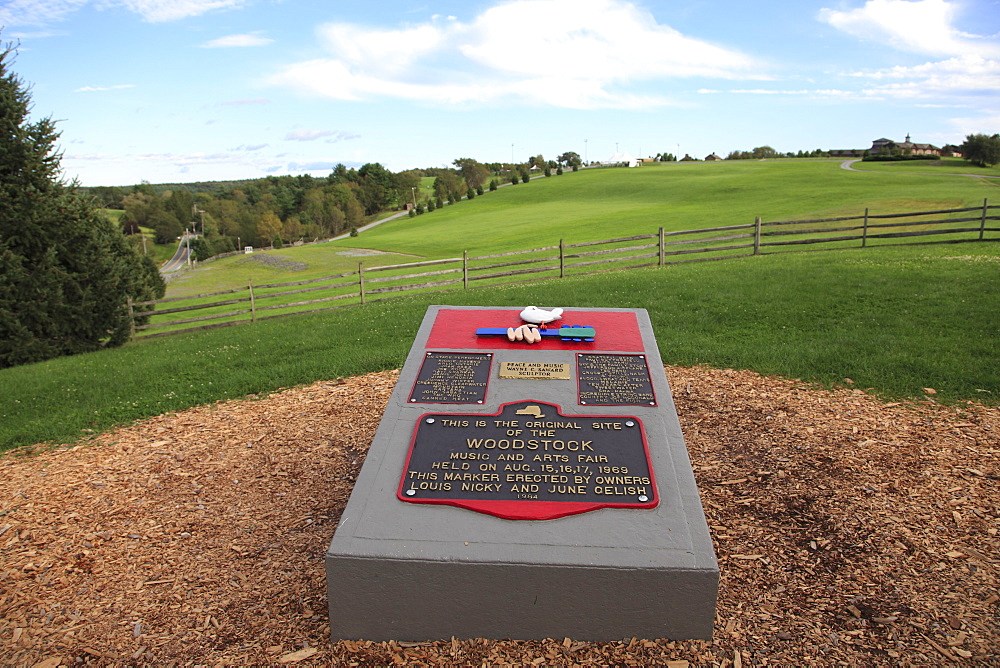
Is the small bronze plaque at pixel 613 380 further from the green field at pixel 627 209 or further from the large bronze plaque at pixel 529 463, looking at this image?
the green field at pixel 627 209

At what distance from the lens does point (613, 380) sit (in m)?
4.93

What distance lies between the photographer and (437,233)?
5906 centimetres

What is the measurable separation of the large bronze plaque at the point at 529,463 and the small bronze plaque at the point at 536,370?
11.8 inches

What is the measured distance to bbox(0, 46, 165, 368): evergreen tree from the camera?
1321cm

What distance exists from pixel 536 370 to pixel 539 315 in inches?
27.1

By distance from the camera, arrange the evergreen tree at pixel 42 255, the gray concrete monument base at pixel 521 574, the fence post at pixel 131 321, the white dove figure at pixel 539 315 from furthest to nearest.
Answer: the fence post at pixel 131 321 → the evergreen tree at pixel 42 255 → the white dove figure at pixel 539 315 → the gray concrete monument base at pixel 521 574

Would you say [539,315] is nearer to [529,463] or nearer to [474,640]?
[529,463]

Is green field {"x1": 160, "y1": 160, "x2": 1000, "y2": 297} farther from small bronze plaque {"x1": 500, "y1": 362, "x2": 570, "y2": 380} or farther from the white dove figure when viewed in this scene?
small bronze plaque {"x1": 500, "y1": 362, "x2": 570, "y2": 380}

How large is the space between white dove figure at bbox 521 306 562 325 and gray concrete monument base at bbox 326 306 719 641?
1.98m

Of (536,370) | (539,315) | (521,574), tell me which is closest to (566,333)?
(539,315)

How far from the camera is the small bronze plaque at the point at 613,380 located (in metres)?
4.74

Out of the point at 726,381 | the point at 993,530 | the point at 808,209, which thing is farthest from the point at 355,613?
the point at 808,209

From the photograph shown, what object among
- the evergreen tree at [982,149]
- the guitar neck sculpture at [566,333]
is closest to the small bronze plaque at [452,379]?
the guitar neck sculpture at [566,333]

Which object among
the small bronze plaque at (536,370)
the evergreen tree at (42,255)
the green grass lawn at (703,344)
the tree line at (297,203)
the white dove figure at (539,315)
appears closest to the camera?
the small bronze plaque at (536,370)
